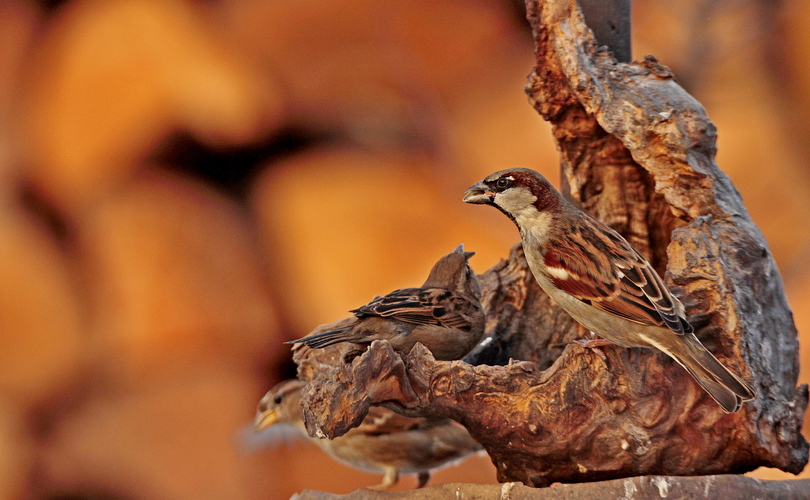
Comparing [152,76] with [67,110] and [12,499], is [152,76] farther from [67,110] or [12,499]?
[12,499]

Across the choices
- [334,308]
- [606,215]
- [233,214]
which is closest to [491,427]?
[606,215]

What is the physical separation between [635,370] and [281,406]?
3.32ft

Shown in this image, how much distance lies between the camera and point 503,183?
1821 mm

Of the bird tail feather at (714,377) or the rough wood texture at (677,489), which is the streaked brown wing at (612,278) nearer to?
the bird tail feather at (714,377)

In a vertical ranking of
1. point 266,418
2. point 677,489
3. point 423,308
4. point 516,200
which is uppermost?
point 516,200

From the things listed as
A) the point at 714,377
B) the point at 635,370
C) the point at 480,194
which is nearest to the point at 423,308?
the point at 480,194

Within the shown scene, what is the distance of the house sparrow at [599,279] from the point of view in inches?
56.3

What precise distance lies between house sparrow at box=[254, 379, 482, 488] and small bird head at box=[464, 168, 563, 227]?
554mm

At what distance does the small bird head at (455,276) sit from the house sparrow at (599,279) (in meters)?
0.16

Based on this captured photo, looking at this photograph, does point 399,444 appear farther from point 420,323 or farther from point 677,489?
point 677,489

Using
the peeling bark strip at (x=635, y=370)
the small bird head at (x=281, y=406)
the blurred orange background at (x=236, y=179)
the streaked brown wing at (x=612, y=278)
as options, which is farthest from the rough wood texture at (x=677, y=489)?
the blurred orange background at (x=236, y=179)

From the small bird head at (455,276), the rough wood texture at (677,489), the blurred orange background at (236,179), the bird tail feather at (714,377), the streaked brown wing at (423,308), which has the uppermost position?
the blurred orange background at (236,179)

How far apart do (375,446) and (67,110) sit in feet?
6.38

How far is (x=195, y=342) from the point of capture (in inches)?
122
